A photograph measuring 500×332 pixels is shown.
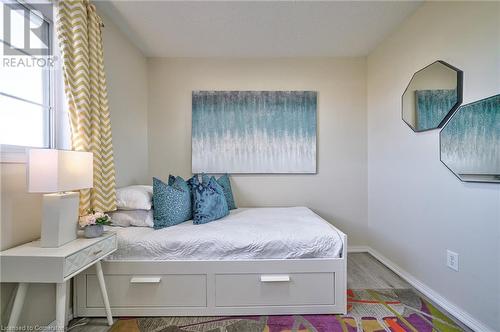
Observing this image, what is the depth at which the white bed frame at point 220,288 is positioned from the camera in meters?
1.70

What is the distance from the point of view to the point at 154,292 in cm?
171

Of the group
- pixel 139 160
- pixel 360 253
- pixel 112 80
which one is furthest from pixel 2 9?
pixel 360 253

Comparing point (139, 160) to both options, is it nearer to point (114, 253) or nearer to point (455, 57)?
point (114, 253)

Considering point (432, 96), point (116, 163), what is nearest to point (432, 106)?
point (432, 96)

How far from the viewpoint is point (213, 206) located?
7.19 feet

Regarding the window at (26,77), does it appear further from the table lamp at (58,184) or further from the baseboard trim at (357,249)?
the baseboard trim at (357,249)

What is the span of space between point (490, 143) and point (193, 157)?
8.66ft

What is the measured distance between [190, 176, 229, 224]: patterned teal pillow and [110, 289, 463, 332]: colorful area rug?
766mm

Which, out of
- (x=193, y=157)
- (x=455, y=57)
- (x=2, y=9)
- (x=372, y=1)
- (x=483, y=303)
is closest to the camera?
(x=2, y=9)

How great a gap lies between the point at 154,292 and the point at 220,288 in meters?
0.48

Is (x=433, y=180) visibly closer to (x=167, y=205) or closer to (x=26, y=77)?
(x=167, y=205)

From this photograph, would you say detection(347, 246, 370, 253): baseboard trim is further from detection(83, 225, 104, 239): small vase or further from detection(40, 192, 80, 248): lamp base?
detection(40, 192, 80, 248): lamp base

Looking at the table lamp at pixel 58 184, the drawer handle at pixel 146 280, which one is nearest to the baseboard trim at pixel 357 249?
the drawer handle at pixel 146 280

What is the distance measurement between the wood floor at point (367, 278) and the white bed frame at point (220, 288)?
0.08 metres
